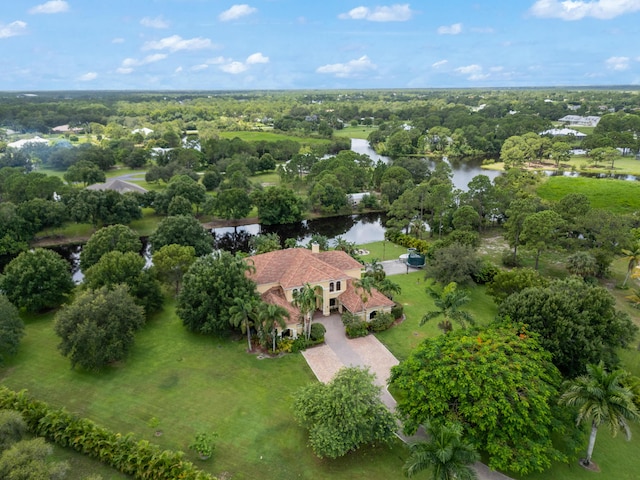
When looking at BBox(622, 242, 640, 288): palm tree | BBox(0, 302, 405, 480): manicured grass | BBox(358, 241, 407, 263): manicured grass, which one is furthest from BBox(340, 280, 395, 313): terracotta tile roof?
BBox(622, 242, 640, 288): palm tree

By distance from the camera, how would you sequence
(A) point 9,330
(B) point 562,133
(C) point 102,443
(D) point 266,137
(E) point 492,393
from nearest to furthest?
(E) point 492,393, (C) point 102,443, (A) point 9,330, (B) point 562,133, (D) point 266,137

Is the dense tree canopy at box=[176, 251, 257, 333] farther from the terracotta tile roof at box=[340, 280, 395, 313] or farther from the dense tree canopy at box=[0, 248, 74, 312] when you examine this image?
the dense tree canopy at box=[0, 248, 74, 312]

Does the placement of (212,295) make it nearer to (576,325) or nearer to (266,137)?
(576,325)

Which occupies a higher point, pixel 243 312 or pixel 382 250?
pixel 243 312

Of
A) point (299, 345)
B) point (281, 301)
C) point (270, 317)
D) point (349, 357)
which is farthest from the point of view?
point (281, 301)

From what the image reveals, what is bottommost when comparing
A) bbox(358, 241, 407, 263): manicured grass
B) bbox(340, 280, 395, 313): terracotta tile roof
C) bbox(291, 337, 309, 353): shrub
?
bbox(358, 241, 407, 263): manicured grass

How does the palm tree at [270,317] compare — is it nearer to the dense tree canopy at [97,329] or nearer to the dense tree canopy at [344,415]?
the dense tree canopy at [344,415]

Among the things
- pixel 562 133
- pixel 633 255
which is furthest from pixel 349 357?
pixel 562 133

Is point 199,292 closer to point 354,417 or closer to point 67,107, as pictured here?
point 354,417
